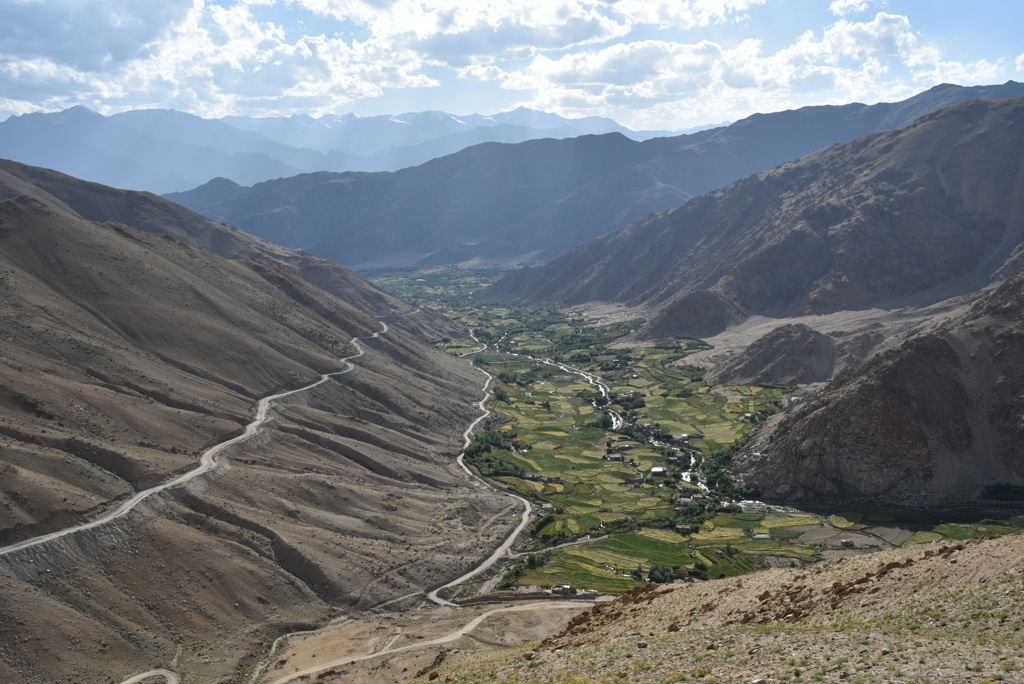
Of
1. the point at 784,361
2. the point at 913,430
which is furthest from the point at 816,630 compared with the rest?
the point at 784,361

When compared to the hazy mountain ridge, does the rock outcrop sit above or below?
below

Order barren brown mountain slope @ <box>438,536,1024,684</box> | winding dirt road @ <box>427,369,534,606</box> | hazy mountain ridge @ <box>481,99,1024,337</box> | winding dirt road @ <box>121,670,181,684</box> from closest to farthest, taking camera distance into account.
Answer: barren brown mountain slope @ <box>438,536,1024,684</box>
winding dirt road @ <box>121,670,181,684</box>
winding dirt road @ <box>427,369,534,606</box>
hazy mountain ridge @ <box>481,99,1024,337</box>

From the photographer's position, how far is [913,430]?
80812 mm

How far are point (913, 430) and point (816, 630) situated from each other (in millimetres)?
Result: 60841

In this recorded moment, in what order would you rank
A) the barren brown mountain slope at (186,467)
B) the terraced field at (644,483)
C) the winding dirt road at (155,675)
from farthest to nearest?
1. the terraced field at (644,483)
2. the barren brown mountain slope at (186,467)
3. the winding dirt road at (155,675)

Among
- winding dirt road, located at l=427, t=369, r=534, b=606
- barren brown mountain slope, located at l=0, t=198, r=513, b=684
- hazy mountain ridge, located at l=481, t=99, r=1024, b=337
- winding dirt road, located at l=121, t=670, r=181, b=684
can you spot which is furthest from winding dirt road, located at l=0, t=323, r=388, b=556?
hazy mountain ridge, located at l=481, t=99, r=1024, b=337

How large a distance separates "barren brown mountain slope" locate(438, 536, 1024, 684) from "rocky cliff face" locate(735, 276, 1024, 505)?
41827 mm

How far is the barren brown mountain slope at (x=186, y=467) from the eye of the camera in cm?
4966

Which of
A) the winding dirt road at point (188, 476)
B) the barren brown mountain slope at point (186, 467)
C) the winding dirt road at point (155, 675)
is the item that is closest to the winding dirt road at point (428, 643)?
the barren brown mountain slope at point (186, 467)

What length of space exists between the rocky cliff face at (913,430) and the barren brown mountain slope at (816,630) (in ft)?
137

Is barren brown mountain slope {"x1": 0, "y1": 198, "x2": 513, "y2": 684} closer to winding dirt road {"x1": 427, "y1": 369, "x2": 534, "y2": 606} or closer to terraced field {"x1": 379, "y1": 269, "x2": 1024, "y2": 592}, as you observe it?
winding dirt road {"x1": 427, "y1": 369, "x2": 534, "y2": 606}

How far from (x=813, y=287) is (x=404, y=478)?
444ft

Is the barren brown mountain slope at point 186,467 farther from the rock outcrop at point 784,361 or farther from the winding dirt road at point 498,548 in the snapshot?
the rock outcrop at point 784,361

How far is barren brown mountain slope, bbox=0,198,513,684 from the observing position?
4966cm
